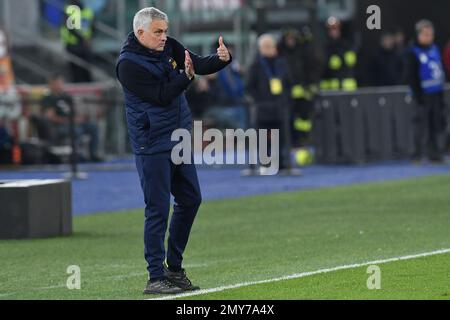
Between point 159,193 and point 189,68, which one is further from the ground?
point 189,68

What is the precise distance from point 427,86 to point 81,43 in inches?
396

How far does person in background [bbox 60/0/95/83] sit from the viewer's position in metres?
33.3

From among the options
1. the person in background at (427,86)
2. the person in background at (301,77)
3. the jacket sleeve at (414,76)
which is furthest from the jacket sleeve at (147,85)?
the jacket sleeve at (414,76)

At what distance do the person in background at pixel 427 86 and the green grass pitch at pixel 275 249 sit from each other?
454 cm

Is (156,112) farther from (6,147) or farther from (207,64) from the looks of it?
(6,147)

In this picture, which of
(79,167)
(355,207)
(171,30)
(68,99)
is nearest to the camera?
(355,207)

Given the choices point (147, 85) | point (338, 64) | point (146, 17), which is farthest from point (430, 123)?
point (146, 17)

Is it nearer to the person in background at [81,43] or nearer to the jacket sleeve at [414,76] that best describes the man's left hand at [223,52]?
the jacket sleeve at [414,76]

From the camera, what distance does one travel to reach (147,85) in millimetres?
11086

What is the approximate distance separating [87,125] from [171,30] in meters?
3.07

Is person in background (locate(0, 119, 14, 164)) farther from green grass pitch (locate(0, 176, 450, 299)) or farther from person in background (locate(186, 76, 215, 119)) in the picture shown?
green grass pitch (locate(0, 176, 450, 299))
